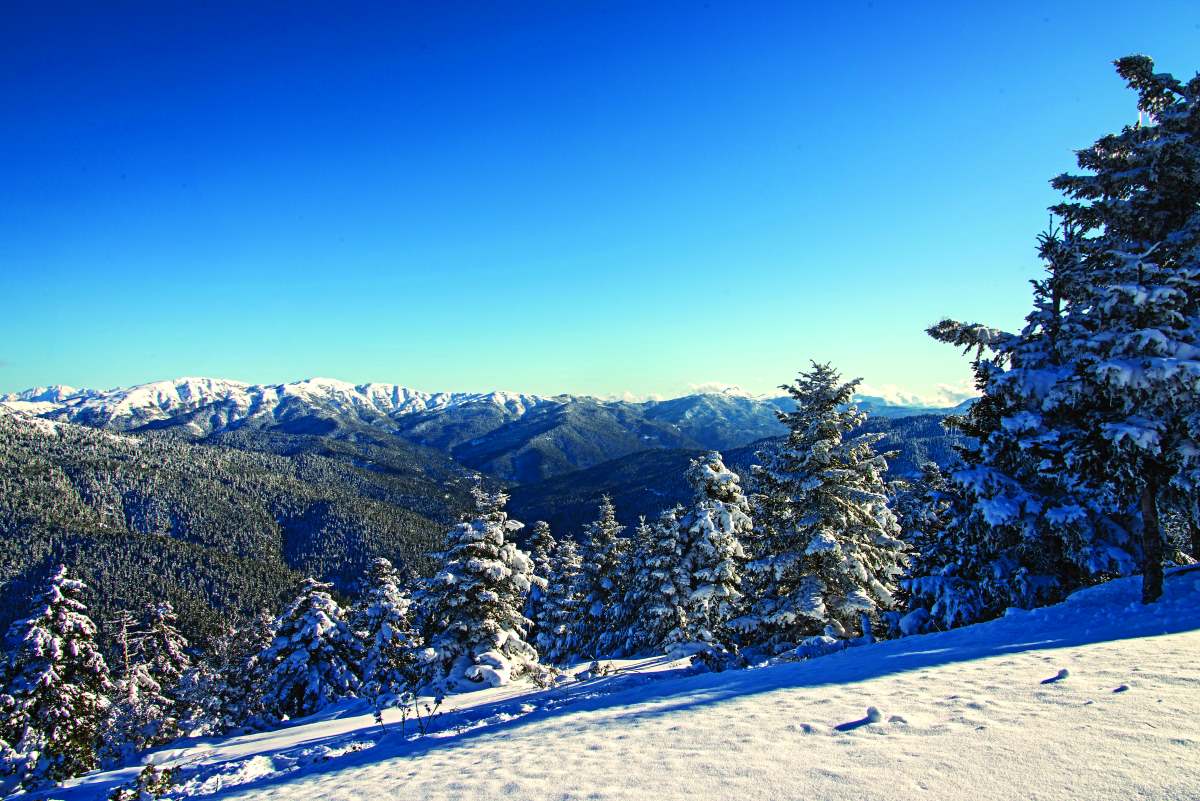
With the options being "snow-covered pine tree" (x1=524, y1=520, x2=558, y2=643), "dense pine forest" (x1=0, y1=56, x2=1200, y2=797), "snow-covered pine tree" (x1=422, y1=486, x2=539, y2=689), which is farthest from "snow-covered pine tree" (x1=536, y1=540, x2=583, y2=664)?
"snow-covered pine tree" (x1=422, y1=486, x2=539, y2=689)

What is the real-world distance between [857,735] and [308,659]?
1181 inches

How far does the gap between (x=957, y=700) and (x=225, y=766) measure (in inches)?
511

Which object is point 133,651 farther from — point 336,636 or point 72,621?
point 336,636

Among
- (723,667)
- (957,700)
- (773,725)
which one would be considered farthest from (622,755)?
(723,667)

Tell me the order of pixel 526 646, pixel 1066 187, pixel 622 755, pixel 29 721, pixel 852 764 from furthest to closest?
pixel 29 721
pixel 526 646
pixel 1066 187
pixel 622 755
pixel 852 764

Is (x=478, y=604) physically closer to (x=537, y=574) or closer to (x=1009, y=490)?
(x=1009, y=490)

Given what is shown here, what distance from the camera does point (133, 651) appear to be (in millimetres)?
55406

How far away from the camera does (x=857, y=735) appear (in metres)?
6.37

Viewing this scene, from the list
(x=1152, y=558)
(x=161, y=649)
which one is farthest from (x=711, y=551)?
(x=161, y=649)

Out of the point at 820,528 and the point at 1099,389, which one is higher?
the point at 1099,389

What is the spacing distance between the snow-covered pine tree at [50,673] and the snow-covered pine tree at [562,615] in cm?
2303

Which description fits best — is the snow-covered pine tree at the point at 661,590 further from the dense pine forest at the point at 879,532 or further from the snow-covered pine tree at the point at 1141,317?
the snow-covered pine tree at the point at 1141,317

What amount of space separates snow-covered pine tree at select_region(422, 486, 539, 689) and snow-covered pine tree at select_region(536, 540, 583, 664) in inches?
576

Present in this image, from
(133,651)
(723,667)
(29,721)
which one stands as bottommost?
(133,651)
